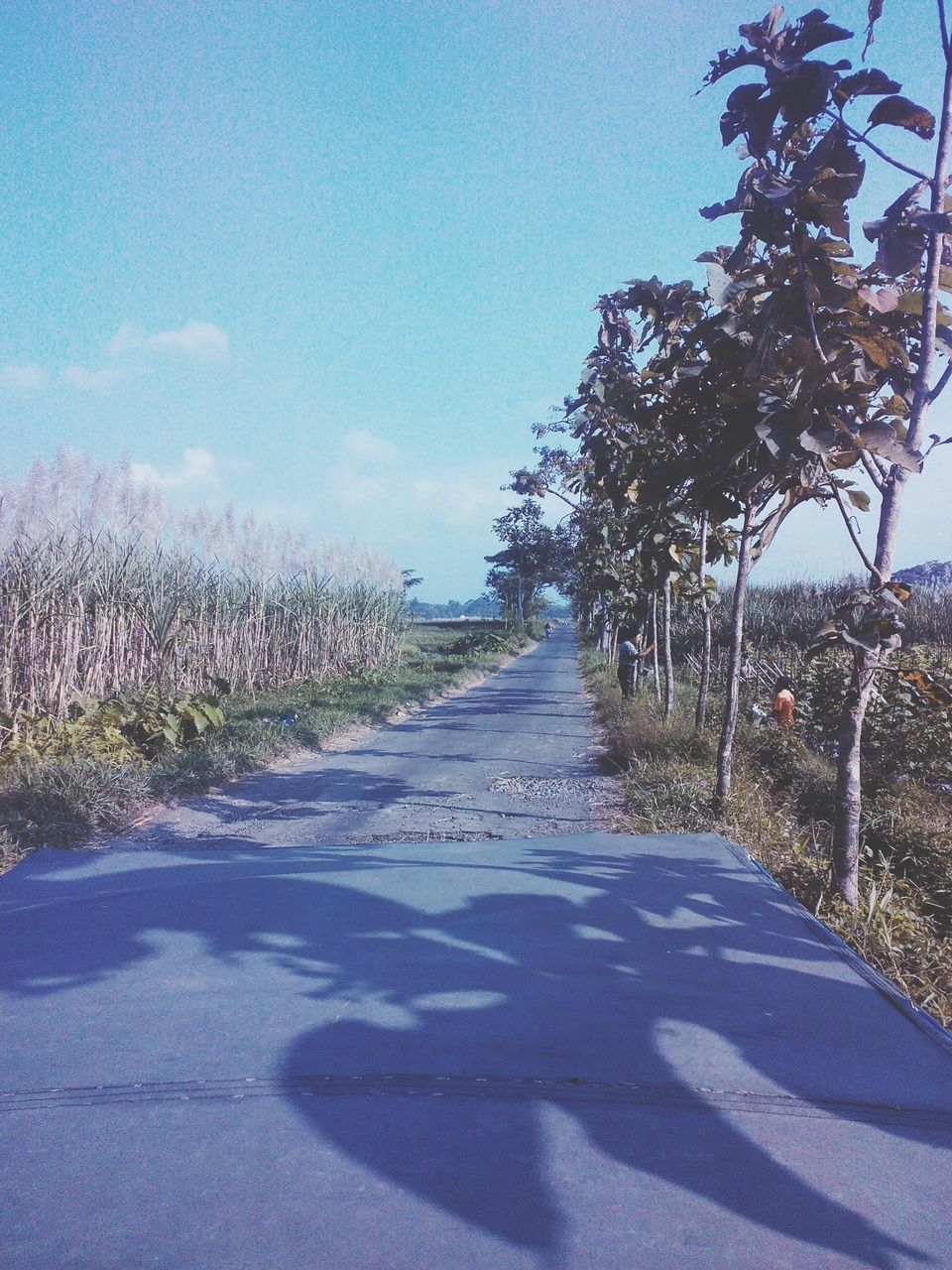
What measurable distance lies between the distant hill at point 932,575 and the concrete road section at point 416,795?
13418 mm

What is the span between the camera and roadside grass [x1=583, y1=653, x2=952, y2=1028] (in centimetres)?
435

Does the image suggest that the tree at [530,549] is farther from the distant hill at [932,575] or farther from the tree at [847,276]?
the tree at [847,276]

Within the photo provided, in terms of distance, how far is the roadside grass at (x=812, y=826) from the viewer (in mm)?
4352

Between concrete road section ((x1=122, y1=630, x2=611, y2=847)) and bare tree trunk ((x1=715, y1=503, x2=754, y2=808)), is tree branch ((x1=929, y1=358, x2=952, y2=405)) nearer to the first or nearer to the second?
bare tree trunk ((x1=715, y1=503, x2=754, y2=808))

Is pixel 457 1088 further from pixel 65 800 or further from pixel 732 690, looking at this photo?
pixel 65 800

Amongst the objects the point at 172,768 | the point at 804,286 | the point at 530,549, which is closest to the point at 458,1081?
the point at 804,286

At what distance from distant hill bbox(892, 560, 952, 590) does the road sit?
68.8 ft

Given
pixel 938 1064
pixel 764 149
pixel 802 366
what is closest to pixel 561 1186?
pixel 938 1064

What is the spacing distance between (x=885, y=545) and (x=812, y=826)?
3256mm

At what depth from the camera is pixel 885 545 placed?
439 cm

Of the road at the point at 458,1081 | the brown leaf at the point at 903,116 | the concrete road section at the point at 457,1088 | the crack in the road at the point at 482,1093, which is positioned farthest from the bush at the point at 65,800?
the brown leaf at the point at 903,116

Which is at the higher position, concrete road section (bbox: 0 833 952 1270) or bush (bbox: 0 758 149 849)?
concrete road section (bbox: 0 833 952 1270)

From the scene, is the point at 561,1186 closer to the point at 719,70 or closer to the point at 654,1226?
the point at 654,1226

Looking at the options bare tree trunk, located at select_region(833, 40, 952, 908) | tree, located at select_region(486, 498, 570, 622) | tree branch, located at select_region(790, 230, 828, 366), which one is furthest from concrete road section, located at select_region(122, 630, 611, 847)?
tree, located at select_region(486, 498, 570, 622)
